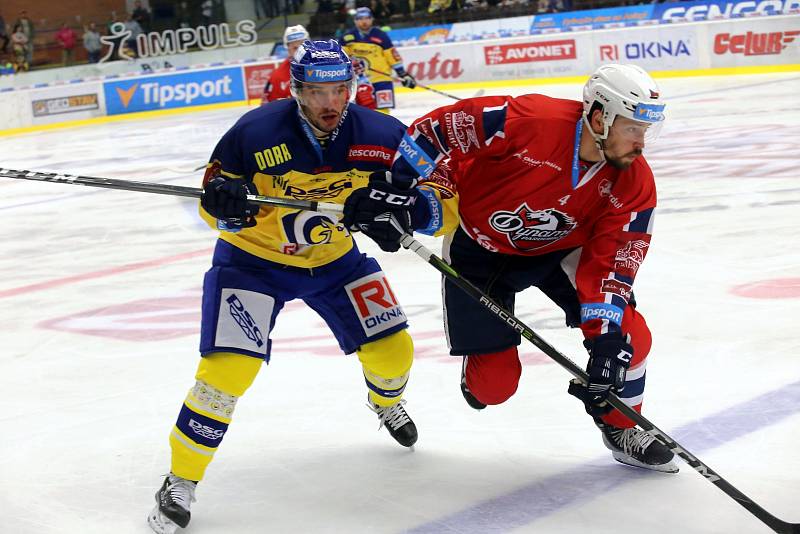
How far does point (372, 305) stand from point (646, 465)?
0.90 metres

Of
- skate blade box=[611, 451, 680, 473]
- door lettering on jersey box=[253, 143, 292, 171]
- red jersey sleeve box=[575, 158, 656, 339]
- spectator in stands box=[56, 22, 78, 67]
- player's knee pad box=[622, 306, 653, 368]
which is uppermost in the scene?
door lettering on jersey box=[253, 143, 292, 171]

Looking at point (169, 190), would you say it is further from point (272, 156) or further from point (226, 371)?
point (226, 371)

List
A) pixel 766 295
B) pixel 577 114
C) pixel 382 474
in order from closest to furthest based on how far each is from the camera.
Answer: pixel 577 114, pixel 382 474, pixel 766 295

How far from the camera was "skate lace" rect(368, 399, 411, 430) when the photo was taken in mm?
3156

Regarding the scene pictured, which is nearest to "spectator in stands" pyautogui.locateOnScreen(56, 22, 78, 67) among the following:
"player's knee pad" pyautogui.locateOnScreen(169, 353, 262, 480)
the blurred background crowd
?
the blurred background crowd

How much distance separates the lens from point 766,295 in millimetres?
4375

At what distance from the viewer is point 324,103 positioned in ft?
9.21

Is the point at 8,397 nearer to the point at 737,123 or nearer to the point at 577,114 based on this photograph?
the point at 577,114

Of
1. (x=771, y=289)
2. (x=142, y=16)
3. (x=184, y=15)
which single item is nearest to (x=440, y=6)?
(x=184, y=15)

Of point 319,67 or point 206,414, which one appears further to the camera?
point 319,67

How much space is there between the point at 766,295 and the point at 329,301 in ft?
7.26

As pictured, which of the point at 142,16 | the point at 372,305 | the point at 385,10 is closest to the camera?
the point at 372,305

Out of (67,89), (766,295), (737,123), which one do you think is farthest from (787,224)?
(67,89)

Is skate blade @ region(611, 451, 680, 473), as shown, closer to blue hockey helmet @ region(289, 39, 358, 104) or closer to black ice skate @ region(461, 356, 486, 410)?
black ice skate @ region(461, 356, 486, 410)
